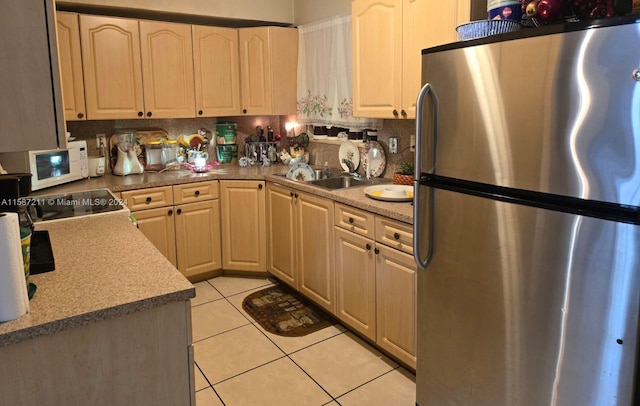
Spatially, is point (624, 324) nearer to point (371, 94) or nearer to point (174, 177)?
point (371, 94)

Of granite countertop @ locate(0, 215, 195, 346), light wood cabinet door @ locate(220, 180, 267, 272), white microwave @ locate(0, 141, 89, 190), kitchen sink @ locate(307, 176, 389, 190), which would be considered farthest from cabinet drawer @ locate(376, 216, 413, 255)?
white microwave @ locate(0, 141, 89, 190)

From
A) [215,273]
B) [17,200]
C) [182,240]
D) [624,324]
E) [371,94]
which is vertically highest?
[371,94]

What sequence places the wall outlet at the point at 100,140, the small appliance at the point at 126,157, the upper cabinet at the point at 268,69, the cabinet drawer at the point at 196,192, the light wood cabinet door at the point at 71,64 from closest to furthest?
the light wood cabinet door at the point at 71,64
the cabinet drawer at the point at 196,192
the small appliance at the point at 126,157
the wall outlet at the point at 100,140
the upper cabinet at the point at 268,69

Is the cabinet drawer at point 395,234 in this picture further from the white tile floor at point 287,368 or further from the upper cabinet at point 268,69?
the upper cabinet at point 268,69

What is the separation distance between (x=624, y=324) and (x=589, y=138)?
496mm

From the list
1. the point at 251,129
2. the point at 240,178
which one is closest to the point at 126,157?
the point at 240,178

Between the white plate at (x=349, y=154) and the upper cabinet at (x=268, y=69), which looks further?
the upper cabinet at (x=268, y=69)

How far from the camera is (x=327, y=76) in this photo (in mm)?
3631

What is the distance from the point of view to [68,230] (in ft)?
6.91

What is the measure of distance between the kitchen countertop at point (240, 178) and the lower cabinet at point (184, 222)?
0.06 meters

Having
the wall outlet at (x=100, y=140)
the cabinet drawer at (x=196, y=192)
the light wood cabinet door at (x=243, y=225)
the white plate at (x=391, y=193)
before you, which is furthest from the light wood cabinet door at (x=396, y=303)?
the wall outlet at (x=100, y=140)

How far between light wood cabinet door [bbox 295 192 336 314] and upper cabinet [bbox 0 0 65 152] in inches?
73.6

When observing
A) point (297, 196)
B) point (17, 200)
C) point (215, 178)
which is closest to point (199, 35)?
point (215, 178)

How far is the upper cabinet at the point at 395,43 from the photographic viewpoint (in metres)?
2.33
